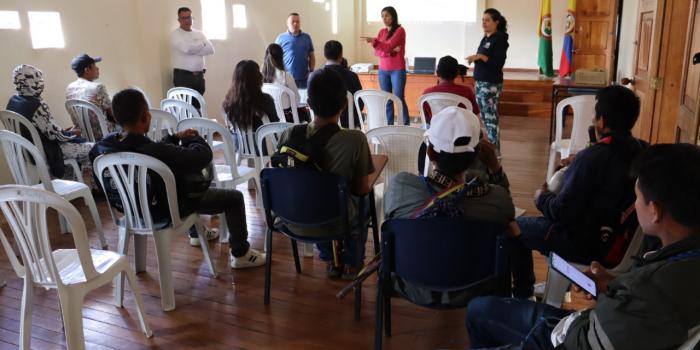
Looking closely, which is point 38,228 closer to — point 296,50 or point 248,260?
point 248,260

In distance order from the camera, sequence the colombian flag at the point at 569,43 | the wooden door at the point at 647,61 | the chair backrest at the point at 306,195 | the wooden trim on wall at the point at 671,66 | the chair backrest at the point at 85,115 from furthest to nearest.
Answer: the colombian flag at the point at 569,43 < the chair backrest at the point at 85,115 < the wooden door at the point at 647,61 < the wooden trim on wall at the point at 671,66 < the chair backrest at the point at 306,195

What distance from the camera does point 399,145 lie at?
123 inches

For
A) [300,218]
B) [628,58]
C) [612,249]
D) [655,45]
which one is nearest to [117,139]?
[300,218]

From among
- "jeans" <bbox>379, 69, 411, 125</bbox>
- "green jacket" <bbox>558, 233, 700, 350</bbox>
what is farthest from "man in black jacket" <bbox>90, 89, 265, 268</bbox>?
"jeans" <bbox>379, 69, 411, 125</bbox>

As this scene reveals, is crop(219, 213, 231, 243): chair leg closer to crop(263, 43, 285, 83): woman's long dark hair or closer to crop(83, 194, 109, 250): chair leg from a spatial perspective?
crop(83, 194, 109, 250): chair leg

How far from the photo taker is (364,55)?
11.3 metres

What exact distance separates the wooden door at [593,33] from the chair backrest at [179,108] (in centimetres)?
695

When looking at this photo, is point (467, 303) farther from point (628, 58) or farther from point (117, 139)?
point (628, 58)

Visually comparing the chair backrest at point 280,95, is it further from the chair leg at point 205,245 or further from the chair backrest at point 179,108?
the chair leg at point 205,245

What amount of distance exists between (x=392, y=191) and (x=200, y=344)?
1.09 m

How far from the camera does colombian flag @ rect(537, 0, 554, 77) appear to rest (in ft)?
30.4

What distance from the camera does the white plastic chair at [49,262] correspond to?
76.6 inches

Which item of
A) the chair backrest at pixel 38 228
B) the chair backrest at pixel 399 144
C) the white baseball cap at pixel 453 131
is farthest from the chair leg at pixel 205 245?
the white baseball cap at pixel 453 131

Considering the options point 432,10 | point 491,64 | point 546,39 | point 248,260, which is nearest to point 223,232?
point 248,260
